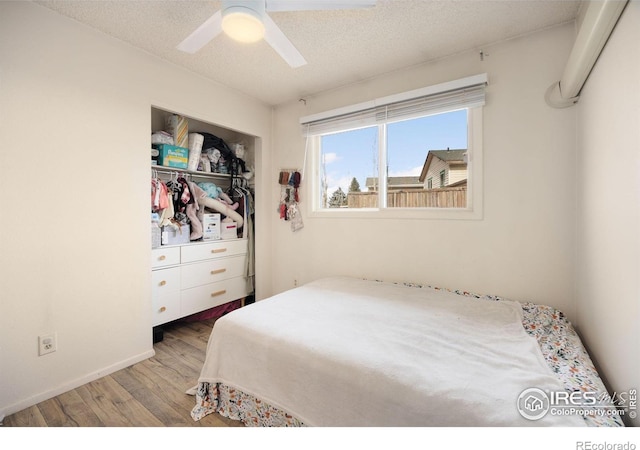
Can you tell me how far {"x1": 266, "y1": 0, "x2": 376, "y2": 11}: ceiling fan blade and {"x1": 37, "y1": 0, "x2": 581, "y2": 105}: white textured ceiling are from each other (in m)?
0.45

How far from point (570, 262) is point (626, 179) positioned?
1018 mm

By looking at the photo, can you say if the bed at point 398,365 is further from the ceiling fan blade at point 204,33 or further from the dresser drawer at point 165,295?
the ceiling fan blade at point 204,33

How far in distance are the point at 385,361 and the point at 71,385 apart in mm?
2028

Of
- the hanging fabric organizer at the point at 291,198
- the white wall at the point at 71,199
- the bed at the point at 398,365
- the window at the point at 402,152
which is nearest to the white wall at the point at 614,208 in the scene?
the bed at the point at 398,365

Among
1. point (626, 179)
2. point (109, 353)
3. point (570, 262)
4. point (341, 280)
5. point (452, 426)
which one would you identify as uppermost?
point (626, 179)

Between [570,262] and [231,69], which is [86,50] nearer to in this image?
[231,69]

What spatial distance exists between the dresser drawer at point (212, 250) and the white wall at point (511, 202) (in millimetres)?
1524

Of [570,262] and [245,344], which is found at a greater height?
[570,262]

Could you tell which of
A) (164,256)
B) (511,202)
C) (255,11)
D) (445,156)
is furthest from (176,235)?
(511,202)

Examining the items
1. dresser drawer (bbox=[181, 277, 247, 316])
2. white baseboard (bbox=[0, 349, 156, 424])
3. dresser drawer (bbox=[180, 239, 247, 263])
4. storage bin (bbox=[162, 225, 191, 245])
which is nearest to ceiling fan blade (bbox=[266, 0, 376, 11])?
storage bin (bbox=[162, 225, 191, 245])

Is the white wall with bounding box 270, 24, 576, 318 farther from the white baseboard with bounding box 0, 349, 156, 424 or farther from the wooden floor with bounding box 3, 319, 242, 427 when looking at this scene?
the white baseboard with bounding box 0, 349, 156, 424

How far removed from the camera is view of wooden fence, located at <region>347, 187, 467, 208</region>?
88.7 inches

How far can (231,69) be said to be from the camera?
2400mm
